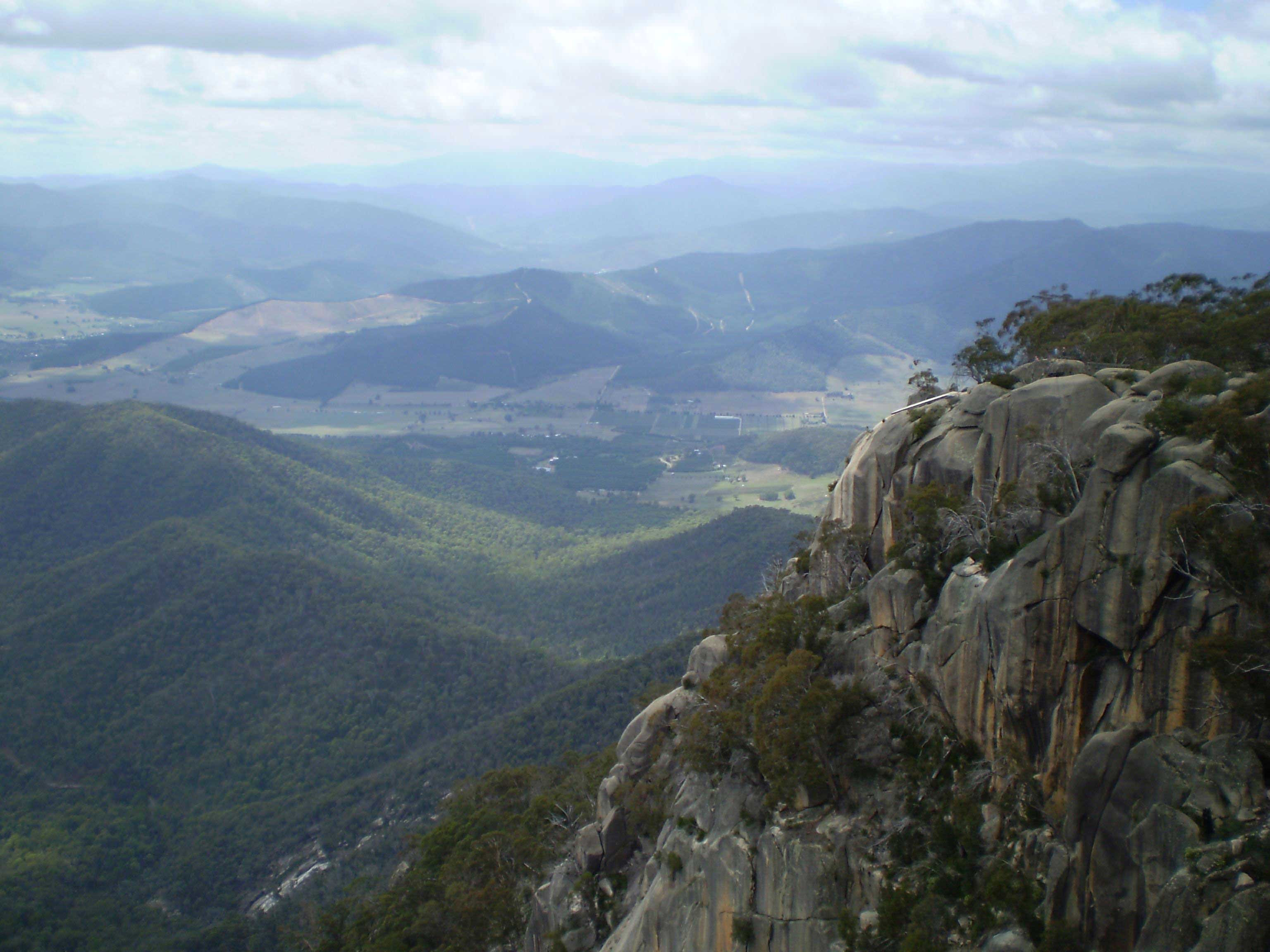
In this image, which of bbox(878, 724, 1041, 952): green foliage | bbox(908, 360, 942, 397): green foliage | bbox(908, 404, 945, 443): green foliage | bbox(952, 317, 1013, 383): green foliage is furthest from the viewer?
bbox(952, 317, 1013, 383): green foliage

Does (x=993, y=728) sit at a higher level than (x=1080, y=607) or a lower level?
lower

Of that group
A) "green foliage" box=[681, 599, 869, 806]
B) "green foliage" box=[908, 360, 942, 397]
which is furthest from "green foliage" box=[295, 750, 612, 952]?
"green foliage" box=[908, 360, 942, 397]

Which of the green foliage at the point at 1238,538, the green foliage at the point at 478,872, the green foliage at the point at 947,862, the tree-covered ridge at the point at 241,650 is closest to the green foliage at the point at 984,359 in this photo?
the green foliage at the point at 1238,538

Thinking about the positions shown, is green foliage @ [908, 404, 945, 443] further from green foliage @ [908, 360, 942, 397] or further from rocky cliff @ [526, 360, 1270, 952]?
green foliage @ [908, 360, 942, 397]

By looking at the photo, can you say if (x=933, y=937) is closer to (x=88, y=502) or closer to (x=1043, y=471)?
(x=1043, y=471)

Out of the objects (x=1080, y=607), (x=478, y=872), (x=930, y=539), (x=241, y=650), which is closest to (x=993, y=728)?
(x=1080, y=607)

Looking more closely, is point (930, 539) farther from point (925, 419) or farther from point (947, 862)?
point (947, 862)
